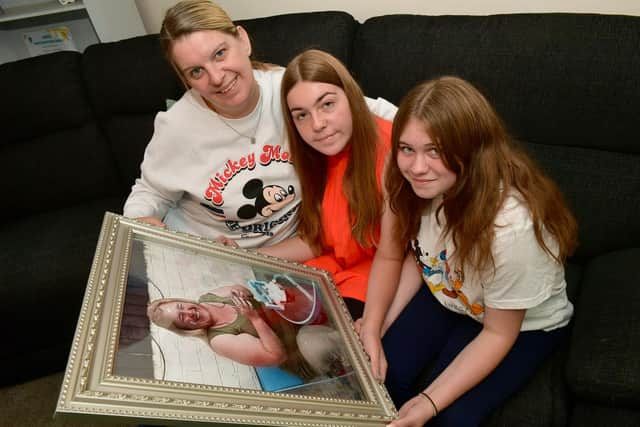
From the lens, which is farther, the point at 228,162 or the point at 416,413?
the point at 228,162

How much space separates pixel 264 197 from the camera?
1.32m

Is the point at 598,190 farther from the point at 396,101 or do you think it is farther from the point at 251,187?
the point at 251,187

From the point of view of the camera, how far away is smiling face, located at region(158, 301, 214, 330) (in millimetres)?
820

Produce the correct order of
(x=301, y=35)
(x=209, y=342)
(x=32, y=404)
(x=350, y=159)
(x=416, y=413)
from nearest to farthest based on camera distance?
(x=209, y=342), (x=416, y=413), (x=350, y=159), (x=301, y=35), (x=32, y=404)

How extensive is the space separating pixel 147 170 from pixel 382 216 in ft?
2.41

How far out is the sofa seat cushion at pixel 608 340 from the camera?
2.91 feet

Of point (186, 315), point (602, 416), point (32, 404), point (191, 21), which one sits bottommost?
point (32, 404)

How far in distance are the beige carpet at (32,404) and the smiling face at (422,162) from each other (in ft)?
4.75

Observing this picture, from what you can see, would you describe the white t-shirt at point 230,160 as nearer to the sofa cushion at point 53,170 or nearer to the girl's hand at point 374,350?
the girl's hand at point 374,350

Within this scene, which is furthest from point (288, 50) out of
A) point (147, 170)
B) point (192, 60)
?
point (147, 170)

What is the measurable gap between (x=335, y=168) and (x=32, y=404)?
156 centimetres

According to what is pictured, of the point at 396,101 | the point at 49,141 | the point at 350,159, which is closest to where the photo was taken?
the point at 350,159

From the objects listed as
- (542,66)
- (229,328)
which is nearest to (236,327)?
(229,328)

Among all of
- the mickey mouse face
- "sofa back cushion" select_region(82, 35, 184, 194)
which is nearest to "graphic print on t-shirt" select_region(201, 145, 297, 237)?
the mickey mouse face
